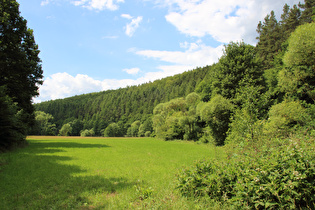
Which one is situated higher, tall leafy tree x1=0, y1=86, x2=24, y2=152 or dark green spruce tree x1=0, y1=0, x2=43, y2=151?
dark green spruce tree x1=0, y1=0, x2=43, y2=151

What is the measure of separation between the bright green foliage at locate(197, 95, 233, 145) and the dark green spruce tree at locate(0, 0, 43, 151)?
85.4ft

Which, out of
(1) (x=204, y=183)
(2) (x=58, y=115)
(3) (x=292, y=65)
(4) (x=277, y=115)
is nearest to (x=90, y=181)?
(1) (x=204, y=183)

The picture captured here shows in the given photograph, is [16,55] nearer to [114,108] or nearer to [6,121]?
[6,121]

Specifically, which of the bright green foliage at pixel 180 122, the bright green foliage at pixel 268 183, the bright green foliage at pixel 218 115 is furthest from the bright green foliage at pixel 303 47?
the bright green foliage at pixel 180 122

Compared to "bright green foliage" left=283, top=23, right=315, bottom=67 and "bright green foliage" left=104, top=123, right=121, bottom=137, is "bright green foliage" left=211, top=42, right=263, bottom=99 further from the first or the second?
"bright green foliage" left=104, top=123, right=121, bottom=137

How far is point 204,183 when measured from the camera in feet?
19.6

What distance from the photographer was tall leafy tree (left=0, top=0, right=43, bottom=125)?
20.1m

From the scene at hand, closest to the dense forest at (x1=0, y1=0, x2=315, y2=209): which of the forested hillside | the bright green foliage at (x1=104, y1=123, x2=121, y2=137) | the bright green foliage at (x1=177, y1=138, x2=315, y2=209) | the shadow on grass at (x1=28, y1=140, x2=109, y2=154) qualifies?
the bright green foliage at (x1=177, y1=138, x2=315, y2=209)

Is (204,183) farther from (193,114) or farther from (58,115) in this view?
(58,115)

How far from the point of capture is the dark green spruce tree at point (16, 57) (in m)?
20.0

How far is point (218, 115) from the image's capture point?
2822 centimetres

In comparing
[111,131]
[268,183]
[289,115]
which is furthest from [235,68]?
[111,131]

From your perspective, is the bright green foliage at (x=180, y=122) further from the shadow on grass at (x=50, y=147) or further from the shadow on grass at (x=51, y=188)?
the shadow on grass at (x=51, y=188)

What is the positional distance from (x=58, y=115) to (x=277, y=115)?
6632 inches
